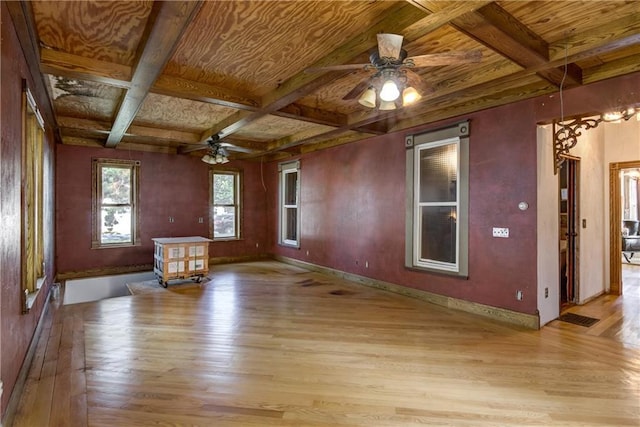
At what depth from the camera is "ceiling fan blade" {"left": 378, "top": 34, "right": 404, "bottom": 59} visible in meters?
2.16

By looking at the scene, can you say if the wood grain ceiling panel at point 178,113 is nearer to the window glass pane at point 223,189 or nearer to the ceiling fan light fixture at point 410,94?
the window glass pane at point 223,189

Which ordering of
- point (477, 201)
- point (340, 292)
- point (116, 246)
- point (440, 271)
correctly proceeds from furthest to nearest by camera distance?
point (116, 246)
point (340, 292)
point (440, 271)
point (477, 201)

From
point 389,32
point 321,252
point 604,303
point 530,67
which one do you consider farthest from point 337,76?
point 604,303

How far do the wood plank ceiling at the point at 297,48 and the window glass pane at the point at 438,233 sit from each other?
1.31 metres

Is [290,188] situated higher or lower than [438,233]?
higher

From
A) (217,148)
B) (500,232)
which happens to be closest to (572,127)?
(500,232)

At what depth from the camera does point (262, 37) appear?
8.64 feet

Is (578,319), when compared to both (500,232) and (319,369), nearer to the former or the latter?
(500,232)

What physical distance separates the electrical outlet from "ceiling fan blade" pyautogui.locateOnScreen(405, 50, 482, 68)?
88.7 inches

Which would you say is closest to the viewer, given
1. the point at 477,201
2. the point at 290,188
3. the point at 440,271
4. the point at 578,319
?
the point at 578,319

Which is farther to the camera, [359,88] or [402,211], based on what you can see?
[402,211]

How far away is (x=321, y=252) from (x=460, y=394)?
14.9 feet

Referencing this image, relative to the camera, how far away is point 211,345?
10.3 feet

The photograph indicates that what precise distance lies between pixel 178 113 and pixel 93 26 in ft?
7.69
